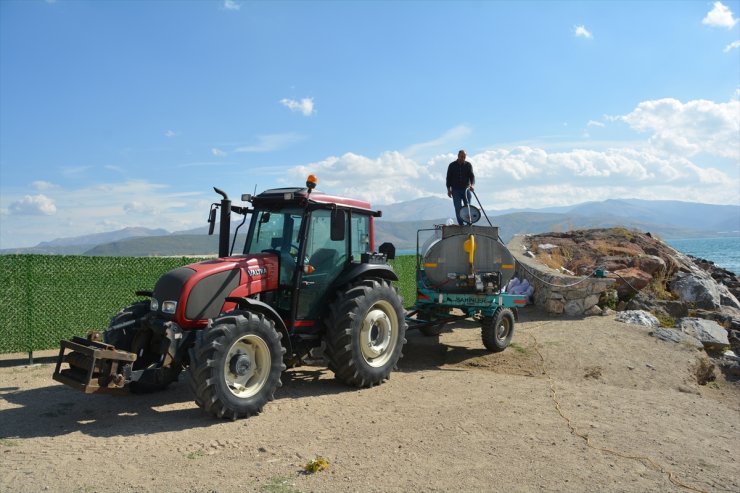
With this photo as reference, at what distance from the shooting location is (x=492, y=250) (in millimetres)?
10164

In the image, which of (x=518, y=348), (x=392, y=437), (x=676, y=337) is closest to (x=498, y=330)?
(x=518, y=348)

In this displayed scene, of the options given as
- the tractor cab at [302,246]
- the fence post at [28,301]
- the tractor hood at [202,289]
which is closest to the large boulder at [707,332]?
the tractor cab at [302,246]

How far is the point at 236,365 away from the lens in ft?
19.0

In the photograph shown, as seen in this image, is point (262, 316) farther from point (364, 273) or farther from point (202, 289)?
point (364, 273)

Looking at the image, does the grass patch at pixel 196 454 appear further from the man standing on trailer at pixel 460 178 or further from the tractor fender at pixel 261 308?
the man standing on trailer at pixel 460 178

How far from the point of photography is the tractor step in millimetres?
5367

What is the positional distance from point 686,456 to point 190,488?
4.81m

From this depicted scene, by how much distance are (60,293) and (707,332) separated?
13056 mm

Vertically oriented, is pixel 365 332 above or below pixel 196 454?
above

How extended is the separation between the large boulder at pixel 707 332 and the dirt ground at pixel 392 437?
2.64 m

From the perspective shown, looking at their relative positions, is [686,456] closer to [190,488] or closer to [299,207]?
[190,488]

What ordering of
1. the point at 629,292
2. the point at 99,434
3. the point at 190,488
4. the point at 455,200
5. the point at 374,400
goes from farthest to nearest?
the point at 629,292 → the point at 455,200 → the point at 374,400 → the point at 99,434 → the point at 190,488

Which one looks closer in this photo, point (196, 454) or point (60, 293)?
point (196, 454)

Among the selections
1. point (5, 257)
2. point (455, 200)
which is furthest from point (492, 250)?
point (5, 257)
